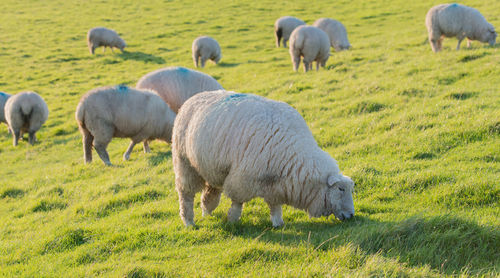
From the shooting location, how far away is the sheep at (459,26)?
14156mm

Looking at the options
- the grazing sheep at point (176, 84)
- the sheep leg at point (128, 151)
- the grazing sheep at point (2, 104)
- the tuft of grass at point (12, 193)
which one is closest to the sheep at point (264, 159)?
the tuft of grass at point (12, 193)

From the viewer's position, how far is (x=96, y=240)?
512 centimetres

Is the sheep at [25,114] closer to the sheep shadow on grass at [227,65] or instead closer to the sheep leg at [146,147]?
the sheep leg at [146,147]

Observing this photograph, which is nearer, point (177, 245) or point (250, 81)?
point (177, 245)

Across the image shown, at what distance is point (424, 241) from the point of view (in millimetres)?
3973

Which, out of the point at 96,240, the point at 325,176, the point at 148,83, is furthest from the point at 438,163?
the point at 148,83

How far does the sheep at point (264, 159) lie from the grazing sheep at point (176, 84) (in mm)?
6365

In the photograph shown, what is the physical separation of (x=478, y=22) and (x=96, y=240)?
14.0 meters

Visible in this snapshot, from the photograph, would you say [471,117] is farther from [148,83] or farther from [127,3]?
[127,3]

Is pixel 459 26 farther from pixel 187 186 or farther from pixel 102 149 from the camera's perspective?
pixel 187 186

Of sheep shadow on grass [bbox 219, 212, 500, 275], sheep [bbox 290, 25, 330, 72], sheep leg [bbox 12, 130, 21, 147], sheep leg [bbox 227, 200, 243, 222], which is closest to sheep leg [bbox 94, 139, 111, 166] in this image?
sheep leg [bbox 12, 130, 21, 147]

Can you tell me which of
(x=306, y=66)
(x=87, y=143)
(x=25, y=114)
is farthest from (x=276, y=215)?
(x=306, y=66)

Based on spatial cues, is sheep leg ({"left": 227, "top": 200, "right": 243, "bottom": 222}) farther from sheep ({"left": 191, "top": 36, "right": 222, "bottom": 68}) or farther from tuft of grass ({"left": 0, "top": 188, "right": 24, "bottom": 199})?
sheep ({"left": 191, "top": 36, "right": 222, "bottom": 68})

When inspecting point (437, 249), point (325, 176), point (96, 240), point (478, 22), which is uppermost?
point (478, 22)
